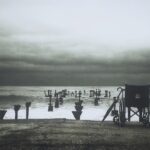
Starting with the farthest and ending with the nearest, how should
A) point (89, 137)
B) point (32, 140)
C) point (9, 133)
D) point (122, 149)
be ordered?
point (9, 133) → point (89, 137) → point (32, 140) → point (122, 149)

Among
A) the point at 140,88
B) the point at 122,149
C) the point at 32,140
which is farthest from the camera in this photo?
the point at 140,88

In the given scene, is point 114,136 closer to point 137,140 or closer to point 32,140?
point 137,140

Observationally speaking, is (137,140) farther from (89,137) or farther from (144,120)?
(144,120)

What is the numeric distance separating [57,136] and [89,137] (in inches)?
48.8

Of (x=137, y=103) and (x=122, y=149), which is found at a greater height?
(x=137, y=103)

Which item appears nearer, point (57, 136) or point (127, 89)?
point (57, 136)

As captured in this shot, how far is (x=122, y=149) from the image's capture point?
32.6 feet

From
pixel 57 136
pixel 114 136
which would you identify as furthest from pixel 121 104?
pixel 57 136

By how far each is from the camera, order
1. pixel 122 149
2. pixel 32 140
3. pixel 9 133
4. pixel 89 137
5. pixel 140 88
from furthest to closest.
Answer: pixel 140 88 → pixel 9 133 → pixel 89 137 → pixel 32 140 → pixel 122 149

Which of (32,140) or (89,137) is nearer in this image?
(32,140)

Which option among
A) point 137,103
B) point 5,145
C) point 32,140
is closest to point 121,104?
point 137,103

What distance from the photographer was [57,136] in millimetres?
12320

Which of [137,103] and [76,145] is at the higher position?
[137,103]

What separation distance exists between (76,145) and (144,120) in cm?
754
